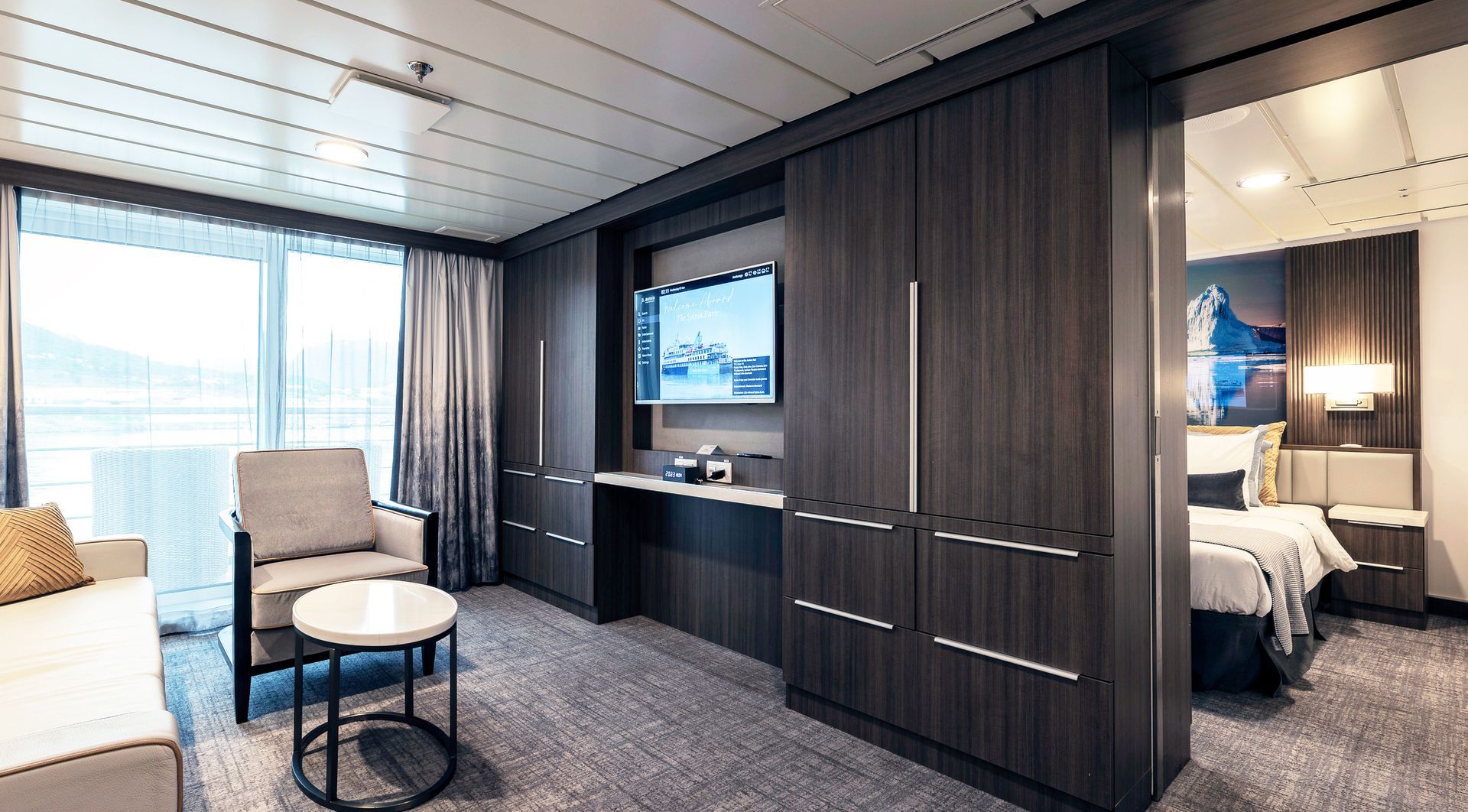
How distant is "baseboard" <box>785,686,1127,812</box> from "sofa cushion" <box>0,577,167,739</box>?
2147 mm

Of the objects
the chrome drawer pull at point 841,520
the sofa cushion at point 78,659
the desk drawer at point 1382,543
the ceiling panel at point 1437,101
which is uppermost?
the ceiling panel at point 1437,101

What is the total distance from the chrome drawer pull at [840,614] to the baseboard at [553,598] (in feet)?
5.61

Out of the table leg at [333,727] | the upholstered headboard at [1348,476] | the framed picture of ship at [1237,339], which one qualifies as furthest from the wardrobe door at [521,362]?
the upholstered headboard at [1348,476]

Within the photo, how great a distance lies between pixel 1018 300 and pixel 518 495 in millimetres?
3729

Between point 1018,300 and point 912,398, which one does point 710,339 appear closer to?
point 912,398

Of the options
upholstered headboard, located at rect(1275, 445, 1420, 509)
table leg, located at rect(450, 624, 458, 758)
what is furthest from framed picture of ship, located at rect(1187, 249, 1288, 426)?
table leg, located at rect(450, 624, 458, 758)

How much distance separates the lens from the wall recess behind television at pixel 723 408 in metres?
3.51

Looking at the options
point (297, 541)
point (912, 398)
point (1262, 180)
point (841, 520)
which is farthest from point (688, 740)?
point (1262, 180)

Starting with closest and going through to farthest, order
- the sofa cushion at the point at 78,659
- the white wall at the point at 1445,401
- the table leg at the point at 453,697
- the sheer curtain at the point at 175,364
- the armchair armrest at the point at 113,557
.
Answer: the sofa cushion at the point at 78,659
the table leg at the point at 453,697
the armchair armrest at the point at 113,557
the sheer curtain at the point at 175,364
the white wall at the point at 1445,401

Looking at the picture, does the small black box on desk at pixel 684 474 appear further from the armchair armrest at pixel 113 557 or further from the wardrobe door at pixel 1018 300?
the armchair armrest at pixel 113 557

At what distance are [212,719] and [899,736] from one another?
2686 mm

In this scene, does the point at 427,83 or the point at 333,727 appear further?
the point at 427,83

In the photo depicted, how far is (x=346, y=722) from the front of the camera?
2426 millimetres

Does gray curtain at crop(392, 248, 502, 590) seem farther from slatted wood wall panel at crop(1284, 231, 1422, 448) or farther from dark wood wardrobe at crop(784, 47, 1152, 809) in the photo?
slatted wood wall panel at crop(1284, 231, 1422, 448)
